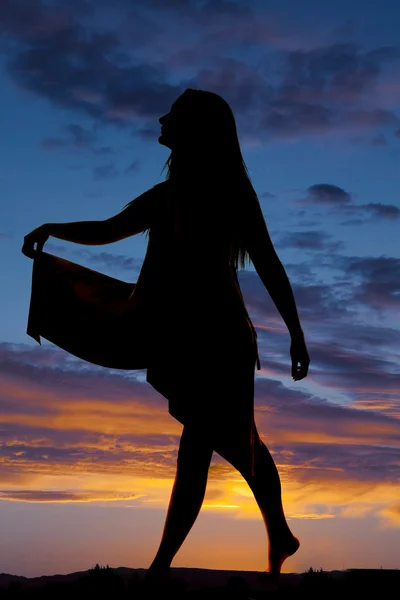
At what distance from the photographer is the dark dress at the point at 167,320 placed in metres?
6.70

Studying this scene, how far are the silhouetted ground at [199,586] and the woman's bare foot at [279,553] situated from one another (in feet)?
0.34

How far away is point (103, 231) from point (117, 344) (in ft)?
3.00

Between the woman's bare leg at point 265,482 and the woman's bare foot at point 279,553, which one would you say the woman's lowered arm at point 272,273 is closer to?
the woman's bare leg at point 265,482

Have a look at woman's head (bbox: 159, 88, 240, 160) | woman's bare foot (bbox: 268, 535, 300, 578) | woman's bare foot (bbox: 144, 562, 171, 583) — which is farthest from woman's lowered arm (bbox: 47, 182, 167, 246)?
woman's bare foot (bbox: 268, 535, 300, 578)

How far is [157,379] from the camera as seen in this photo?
6816 mm

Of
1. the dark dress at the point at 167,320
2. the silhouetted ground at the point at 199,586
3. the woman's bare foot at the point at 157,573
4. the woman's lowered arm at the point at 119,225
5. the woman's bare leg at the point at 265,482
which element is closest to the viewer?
the silhouetted ground at the point at 199,586

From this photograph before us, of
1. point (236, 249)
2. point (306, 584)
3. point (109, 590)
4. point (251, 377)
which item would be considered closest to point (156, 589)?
point (109, 590)

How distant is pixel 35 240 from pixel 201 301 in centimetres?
136

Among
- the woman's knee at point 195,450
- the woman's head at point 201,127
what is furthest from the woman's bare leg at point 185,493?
the woman's head at point 201,127

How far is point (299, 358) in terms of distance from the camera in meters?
6.89

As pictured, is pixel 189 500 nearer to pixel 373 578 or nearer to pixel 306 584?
pixel 306 584

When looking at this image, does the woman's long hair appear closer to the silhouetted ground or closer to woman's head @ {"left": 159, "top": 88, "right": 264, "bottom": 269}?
woman's head @ {"left": 159, "top": 88, "right": 264, "bottom": 269}

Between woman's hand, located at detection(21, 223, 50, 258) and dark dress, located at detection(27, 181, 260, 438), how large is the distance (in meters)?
0.06

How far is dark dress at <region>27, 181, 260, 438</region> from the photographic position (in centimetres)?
670
